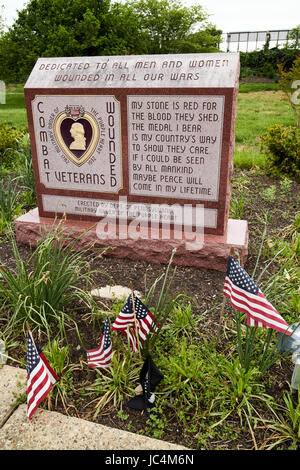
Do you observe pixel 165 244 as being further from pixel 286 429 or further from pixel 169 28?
pixel 169 28

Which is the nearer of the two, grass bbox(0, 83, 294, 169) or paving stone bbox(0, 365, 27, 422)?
paving stone bbox(0, 365, 27, 422)

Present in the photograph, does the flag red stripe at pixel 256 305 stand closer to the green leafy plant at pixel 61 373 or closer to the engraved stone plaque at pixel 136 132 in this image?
the green leafy plant at pixel 61 373

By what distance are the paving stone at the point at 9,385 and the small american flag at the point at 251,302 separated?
1.46m

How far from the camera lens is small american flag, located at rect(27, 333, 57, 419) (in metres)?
2.26

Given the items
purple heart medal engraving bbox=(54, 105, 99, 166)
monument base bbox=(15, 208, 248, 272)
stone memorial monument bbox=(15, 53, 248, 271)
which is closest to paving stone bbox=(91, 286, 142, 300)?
monument base bbox=(15, 208, 248, 272)

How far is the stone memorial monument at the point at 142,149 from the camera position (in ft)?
12.6

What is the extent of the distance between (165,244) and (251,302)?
192 cm

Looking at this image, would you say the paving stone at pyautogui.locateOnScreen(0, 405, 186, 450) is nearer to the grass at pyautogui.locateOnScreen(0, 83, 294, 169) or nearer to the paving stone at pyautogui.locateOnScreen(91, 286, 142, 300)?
the paving stone at pyautogui.locateOnScreen(91, 286, 142, 300)

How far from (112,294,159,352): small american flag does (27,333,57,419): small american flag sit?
0.56 meters

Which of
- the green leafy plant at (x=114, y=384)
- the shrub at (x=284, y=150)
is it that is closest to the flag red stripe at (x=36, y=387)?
the green leafy plant at (x=114, y=384)

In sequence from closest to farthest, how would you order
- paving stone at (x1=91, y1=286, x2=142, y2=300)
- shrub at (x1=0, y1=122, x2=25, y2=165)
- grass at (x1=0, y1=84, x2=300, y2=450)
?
grass at (x1=0, y1=84, x2=300, y2=450) < paving stone at (x1=91, y1=286, x2=142, y2=300) < shrub at (x1=0, y1=122, x2=25, y2=165)

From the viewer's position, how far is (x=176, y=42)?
107ft
